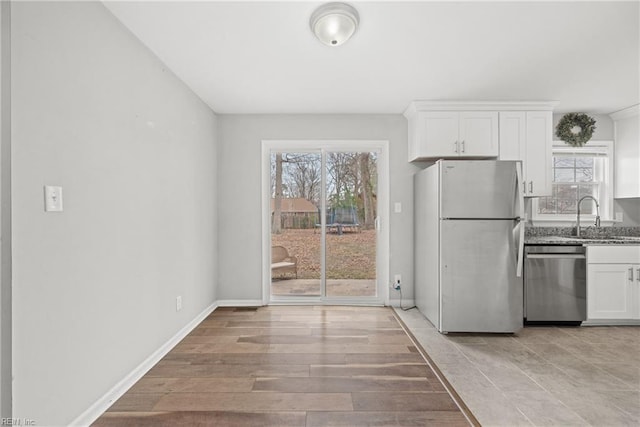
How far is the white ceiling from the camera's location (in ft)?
6.31

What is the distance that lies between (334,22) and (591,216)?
402 centimetres

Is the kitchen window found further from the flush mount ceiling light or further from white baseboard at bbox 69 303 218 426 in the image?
white baseboard at bbox 69 303 218 426

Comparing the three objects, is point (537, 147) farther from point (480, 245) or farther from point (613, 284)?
point (613, 284)

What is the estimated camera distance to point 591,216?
12.8 feet

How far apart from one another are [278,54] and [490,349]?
9.96 ft

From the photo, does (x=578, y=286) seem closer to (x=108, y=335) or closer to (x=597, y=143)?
(x=597, y=143)

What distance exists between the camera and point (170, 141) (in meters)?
2.72

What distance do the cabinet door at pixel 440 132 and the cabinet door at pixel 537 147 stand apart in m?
0.82

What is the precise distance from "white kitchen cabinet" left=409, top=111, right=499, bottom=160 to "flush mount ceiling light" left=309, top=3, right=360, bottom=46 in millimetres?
1782

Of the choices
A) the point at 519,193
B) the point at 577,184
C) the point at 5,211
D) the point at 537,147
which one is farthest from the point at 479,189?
the point at 5,211

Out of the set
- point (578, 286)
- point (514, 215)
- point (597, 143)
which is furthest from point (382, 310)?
point (597, 143)

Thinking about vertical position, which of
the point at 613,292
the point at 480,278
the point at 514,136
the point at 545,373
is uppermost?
the point at 514,136

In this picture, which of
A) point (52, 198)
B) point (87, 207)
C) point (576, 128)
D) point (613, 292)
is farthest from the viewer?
point (576, 128)

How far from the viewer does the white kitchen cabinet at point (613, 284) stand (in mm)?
3266
